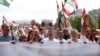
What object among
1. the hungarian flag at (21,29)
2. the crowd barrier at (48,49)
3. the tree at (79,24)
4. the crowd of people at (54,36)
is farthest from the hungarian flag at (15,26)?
the tree at (79,24)

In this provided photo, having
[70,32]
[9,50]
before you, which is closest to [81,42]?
[70,32]

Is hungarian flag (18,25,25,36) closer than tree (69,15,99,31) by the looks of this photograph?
Yes

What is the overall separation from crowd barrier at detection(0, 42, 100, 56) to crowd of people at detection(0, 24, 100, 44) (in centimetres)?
8

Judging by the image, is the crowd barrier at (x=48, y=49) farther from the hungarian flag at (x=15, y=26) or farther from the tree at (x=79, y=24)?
the tree at (x=79, y=24)

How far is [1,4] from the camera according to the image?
223 inches

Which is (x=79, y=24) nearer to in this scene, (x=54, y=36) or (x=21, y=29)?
(x=54, y=36)

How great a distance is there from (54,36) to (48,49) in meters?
0.25

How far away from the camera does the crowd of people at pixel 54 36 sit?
542 cm

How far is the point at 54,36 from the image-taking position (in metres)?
5.60

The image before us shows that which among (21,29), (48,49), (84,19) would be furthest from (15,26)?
(84,19)

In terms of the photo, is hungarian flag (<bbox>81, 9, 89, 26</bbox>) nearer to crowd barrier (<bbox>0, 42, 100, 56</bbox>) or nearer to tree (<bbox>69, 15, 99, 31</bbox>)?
tree (<bbox>69, 15, 99, 31</bbox>)

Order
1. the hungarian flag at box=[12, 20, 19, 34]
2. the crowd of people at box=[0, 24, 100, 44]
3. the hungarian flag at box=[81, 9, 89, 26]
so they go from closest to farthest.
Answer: the crowd of people at box=[0, 24, 100, 44], the hungarian flag at box=[12, 20, 19, 34], the hungarian flag at box=[81, 9, 89, 26]

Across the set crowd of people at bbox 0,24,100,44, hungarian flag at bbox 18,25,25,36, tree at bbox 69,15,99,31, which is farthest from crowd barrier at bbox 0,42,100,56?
tree at bbox 69,15,99,31

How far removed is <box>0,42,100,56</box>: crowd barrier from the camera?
17.9 feet
